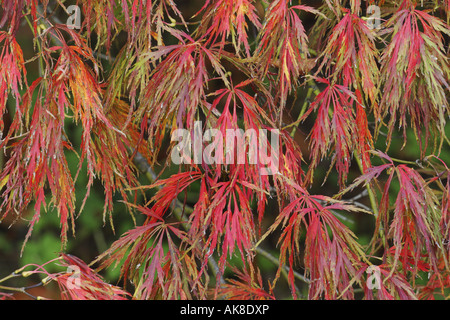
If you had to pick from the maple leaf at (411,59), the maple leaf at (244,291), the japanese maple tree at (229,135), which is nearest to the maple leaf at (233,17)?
the japanese maple tree at (229,135)

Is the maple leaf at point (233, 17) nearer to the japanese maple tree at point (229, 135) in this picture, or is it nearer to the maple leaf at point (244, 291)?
the japanese maple tree at point (229, 135)

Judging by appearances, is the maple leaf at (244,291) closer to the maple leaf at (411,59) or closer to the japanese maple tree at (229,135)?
the japanese maple tree at (229,135)

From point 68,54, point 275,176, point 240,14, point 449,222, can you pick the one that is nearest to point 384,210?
point 449,222

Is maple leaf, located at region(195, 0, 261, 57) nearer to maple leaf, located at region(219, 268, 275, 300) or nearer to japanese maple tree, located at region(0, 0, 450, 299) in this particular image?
japanese maple tree, located at region(0, 0, 450, 299)

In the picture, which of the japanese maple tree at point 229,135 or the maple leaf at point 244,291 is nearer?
the japanese maple tree at point 229,135

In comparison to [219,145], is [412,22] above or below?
above

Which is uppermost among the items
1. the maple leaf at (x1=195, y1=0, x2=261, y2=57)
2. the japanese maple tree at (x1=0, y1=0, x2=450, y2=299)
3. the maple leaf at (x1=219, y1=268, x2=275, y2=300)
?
the maple leaf at (x1=195, y1=0, x2=261, y2=57)

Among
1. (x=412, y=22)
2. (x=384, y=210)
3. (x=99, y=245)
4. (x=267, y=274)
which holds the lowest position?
(x=267, y=274)

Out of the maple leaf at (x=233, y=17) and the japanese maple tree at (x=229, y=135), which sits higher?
the maple leaf at (x=233, y=17)

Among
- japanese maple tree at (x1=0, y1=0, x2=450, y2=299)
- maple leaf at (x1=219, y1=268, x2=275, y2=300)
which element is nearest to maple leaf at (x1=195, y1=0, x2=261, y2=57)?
japanese maple tree at (x1=0, y1=0, x2=450, y2=299)

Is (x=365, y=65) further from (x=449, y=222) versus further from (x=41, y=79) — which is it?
(x=41, y=79)

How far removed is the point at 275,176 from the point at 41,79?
52 cm

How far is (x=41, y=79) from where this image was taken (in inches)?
39.1

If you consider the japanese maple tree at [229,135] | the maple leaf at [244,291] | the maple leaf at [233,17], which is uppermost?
the maple leaf at [233,17]
